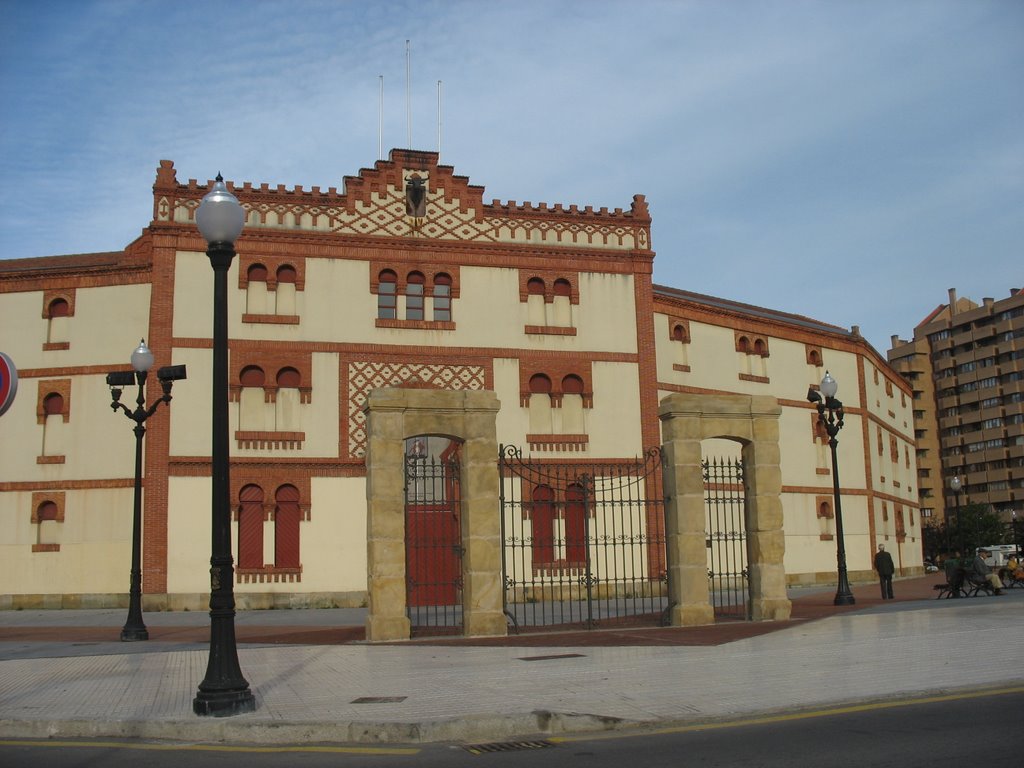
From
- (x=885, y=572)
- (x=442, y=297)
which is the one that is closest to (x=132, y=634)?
(x=442, y=297)

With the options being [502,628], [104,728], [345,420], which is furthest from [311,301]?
[104,728]

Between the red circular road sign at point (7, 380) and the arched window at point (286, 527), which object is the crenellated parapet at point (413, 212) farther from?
the red circular road sign at point (7, 380)

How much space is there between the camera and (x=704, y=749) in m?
8.16

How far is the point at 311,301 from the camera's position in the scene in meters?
31.9

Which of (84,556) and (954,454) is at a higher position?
(954,454)

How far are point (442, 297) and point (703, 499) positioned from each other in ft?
51.3

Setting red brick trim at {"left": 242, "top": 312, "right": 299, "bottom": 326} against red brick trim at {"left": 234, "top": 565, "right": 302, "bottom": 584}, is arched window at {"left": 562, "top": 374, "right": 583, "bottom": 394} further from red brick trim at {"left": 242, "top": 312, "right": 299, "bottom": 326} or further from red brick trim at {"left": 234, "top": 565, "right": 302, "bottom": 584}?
red brick trim at {"left": 234, "top": 565, "right": 302, "bottom": 584}

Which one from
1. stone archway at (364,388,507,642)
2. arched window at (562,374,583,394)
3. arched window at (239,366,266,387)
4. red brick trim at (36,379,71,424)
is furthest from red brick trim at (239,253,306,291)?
stone archway at (364,388,507,642)

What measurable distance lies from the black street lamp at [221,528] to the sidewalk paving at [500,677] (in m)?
0.27

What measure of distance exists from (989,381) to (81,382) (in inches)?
3571

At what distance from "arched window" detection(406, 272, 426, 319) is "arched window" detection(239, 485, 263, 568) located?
7283 millimetres

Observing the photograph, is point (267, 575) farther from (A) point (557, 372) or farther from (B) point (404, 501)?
(B) point (404, 501)

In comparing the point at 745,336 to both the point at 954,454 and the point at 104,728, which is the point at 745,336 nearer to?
the point at 104,728

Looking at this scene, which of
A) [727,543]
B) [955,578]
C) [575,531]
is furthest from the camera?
[575,531]
